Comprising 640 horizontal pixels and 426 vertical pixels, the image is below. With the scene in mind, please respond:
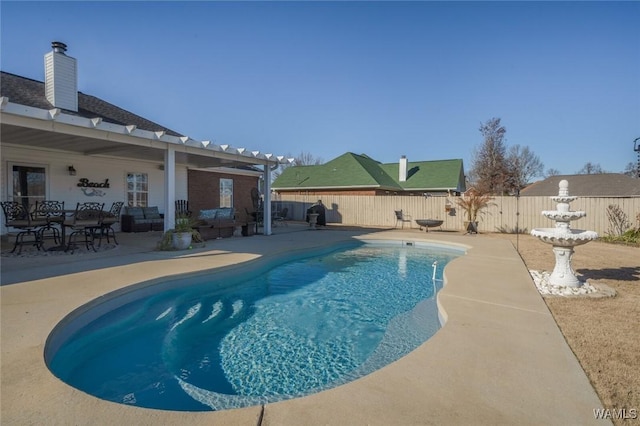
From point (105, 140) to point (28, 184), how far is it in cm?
434

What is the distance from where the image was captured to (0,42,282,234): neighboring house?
286 inches

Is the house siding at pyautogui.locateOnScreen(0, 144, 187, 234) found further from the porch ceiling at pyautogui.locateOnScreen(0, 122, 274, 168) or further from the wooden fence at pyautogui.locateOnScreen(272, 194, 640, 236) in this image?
the wooden fence at pyautogui.locateOnScreen(272, 194, 640, 236)

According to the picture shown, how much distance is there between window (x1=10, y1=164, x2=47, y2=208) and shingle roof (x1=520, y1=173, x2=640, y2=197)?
33.3 metres

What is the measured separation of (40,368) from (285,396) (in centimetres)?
195

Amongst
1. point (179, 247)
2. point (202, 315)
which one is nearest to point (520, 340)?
point (202, 315)

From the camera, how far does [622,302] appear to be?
4.57 m

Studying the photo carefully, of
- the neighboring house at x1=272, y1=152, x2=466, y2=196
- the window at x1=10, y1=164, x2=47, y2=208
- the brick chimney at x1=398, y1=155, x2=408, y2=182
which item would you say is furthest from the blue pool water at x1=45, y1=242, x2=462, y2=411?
the brick chimney at x1=398, y1=155, x2=408, y2=182

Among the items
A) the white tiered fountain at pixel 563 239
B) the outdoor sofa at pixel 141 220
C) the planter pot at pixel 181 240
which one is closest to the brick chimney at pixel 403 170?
the outdoor sofa at pixel 141 220

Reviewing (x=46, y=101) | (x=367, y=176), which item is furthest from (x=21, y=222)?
(x=367, y=176)

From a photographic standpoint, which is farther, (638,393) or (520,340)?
(520,340)

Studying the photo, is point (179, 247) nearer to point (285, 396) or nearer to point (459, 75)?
point (285, 396)

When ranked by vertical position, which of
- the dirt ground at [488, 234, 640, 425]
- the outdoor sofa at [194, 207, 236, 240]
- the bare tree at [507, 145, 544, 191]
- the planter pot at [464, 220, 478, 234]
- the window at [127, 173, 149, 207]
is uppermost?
the bare tree at [507, 145, 544, 191]

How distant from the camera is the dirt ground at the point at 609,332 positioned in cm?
240

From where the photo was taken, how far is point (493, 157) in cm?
3212
